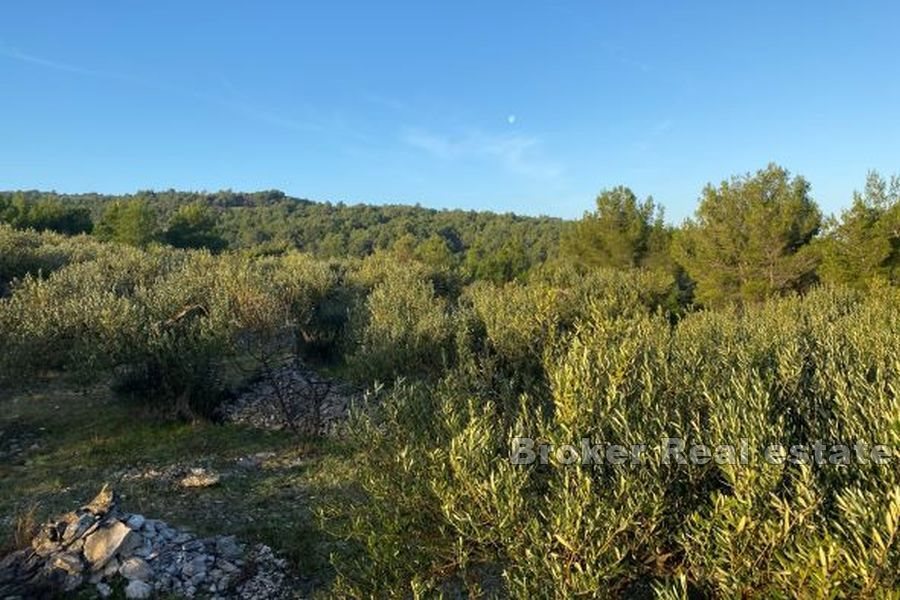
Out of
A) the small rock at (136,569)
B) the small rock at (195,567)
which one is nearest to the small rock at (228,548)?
the small rock at (195,567)

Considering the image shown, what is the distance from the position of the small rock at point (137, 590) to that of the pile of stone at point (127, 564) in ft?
0.05

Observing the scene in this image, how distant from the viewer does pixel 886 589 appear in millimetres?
4297

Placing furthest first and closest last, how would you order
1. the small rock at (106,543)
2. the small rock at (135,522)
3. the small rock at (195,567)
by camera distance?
1. the small rock at (135,522)
2. the small rock at (195,567)
3. the small rock at (106,543)

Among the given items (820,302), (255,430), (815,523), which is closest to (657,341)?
(815,523)

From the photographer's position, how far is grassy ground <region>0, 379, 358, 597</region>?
39.9 ft

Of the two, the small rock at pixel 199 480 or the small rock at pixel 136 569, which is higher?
the small rock at pixel 136 569

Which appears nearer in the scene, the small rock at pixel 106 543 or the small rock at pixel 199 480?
the small rock at pixel 106 543

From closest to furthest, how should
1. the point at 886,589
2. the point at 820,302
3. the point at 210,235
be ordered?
the point at 886,589
the point at 820,302
the point at 210,235

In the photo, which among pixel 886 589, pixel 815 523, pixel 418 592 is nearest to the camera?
pixel 886 589

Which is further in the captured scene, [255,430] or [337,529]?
[255,430]

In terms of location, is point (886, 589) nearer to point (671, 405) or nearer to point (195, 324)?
point (671, 405)

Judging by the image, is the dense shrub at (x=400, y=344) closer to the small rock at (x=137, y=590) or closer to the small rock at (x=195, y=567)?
the small rock at (x=195, y=567)

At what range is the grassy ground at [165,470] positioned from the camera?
12156 millimetres

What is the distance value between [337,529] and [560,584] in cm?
345
